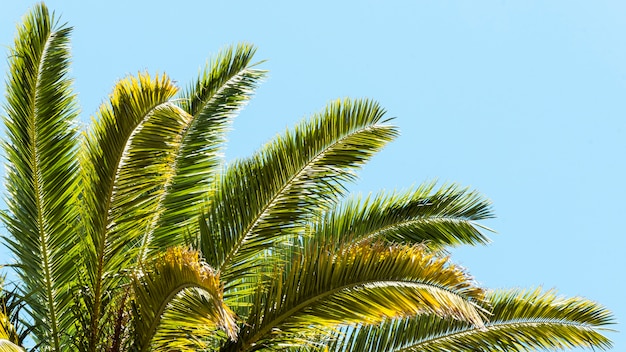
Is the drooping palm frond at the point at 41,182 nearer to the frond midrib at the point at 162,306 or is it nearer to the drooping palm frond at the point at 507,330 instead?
the frond midrib at the point at 162,306

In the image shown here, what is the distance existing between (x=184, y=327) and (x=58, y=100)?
8.34ft

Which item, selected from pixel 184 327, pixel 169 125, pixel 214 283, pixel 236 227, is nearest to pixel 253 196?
pixel 236 227

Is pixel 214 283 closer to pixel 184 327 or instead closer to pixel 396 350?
pixel 184 327

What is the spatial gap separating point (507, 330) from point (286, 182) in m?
2.30

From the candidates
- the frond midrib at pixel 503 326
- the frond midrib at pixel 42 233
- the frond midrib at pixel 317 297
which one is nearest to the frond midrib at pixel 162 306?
the frond midrib at pixel 317 297

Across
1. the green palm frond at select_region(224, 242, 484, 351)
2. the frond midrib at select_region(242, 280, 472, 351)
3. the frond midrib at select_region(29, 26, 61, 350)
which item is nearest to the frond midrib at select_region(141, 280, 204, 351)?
the green palm frond at select_region(224, 242, 484, 351)

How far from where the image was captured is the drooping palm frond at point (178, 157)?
7.55 metres

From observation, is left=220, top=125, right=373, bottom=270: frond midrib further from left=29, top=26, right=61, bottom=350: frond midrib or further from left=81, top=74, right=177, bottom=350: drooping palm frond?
left=29, top=26, right=61, bottom=350: frond midrib

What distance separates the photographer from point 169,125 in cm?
754

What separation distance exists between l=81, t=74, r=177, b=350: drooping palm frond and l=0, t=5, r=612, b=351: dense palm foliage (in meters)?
0.01

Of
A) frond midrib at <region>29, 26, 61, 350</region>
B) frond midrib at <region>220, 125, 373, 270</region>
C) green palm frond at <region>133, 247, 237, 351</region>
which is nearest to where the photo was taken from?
green palm frond at <region>133, 247, 237, 351</region>

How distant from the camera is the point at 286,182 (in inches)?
328

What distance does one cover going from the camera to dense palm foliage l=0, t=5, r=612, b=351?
658cm

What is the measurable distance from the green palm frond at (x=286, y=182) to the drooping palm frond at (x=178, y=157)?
279 mm
